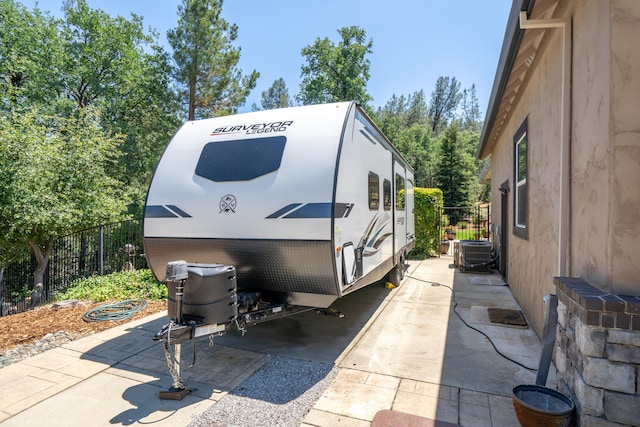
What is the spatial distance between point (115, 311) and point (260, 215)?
3707 millimetres

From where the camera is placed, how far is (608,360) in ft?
6.95

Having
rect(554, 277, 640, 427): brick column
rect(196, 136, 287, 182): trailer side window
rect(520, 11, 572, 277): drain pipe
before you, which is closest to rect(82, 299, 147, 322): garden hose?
rect(196, 136, 287, 182): trailer side window

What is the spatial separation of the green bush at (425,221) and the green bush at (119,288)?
8.09 meters

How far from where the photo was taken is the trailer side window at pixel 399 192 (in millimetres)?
6906

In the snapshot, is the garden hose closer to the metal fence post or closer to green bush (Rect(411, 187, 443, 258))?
the metal fence post

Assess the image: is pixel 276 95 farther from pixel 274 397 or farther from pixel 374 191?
pixel 274 397

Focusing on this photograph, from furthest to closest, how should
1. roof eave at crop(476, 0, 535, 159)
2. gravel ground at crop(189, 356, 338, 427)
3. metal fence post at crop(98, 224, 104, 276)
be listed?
metal fence post at crop(98, 224, 104, 276) → roof eave at crop(476, 0, 535, 159) → gravel ground at crop(189, 356, 338, 427)

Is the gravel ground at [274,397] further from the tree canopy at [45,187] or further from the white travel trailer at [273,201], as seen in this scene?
the tree canopy at [45,187]

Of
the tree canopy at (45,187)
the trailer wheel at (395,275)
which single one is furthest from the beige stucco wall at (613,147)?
the tree canopy at (45,187)

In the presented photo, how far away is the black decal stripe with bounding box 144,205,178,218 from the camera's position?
13.6ft

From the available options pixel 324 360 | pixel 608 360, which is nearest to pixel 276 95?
pixel 324 360

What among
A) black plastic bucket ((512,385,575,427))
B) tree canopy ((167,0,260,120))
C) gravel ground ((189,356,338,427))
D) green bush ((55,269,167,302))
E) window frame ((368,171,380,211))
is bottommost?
gravel ground ((189,356,338,427))

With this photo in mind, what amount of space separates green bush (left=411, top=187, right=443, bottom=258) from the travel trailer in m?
7.61

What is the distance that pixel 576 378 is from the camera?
2367 millimetres
